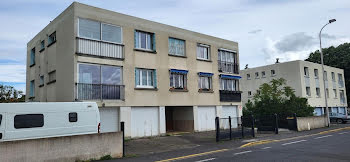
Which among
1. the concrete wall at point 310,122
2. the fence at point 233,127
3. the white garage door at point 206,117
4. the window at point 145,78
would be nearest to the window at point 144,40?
the window at point 145,78

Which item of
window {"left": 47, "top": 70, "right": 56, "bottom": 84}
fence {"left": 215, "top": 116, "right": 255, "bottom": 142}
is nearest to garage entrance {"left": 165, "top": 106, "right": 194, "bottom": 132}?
fence {"left": 215, "top": 116, "right": 255, "bottom": 142}

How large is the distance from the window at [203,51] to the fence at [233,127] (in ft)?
22.4

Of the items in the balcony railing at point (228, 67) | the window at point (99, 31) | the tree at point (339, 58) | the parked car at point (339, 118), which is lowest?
the parked car at point (339, 118)

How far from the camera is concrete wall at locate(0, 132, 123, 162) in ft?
31.6

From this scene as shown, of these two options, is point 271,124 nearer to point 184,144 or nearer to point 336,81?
point 184,144

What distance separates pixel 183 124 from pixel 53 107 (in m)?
12.3

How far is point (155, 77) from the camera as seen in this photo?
19891mm

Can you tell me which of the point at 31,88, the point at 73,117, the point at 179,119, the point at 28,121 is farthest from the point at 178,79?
the point at 28,121

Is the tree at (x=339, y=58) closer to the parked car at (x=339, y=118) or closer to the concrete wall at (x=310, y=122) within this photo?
the parked car at (x=339, y=118)

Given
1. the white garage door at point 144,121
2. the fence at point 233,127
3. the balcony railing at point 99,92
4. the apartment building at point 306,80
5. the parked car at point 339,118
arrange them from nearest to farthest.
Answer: the balcony railing at point 99,92 → the fence at point 233,127 → the white garage door at point 144,121 → the parked car at point 339,118 → the apartment building at point 306,80

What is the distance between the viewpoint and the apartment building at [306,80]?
127 ft

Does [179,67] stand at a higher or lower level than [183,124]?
higher

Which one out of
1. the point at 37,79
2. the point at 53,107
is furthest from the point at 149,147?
the point at 37,79

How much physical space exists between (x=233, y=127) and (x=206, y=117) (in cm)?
523
